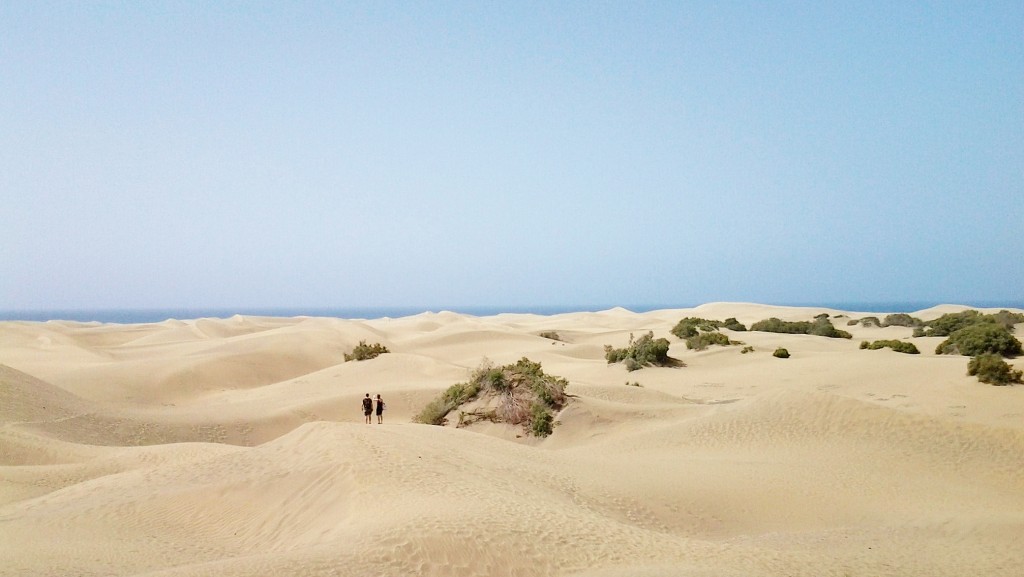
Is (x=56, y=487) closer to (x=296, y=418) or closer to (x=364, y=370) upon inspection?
(x=296, y=418)

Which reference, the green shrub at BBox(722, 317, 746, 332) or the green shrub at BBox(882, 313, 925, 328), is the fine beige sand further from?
the green shrub at BBox(882, 313, 925, 328)

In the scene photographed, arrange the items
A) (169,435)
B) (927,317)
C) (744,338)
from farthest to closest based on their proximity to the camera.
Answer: (927,317)
(744,338)
(169,435)

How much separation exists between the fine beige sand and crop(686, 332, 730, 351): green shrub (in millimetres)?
6225

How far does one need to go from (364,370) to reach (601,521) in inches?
877

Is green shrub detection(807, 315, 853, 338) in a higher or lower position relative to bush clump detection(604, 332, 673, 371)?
higher

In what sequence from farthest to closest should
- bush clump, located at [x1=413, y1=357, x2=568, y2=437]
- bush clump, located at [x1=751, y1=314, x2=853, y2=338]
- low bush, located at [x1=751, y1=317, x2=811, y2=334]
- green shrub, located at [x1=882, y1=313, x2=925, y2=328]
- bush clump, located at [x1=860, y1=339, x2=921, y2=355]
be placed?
green shrub, located at [x1=882, y1=313, x2=925, y2=328], low bush, located at [x1=751, y1=317, x2=811, y2=334], bush clump, located at [x1=751, y1=314, x2=853, y2=338], bush clump, located at [x1=860, y1=339, x2=921, y2=355], bush clump, located at [x1=413, y1=357, x2=568, y2=437]

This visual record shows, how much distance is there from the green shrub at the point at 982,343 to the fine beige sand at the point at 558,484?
219 centimetres

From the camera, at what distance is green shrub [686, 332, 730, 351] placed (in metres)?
31.1

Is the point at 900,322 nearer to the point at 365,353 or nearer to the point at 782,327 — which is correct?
the point at 782,327

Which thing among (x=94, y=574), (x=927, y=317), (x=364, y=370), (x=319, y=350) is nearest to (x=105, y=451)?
(x=94, y=574)

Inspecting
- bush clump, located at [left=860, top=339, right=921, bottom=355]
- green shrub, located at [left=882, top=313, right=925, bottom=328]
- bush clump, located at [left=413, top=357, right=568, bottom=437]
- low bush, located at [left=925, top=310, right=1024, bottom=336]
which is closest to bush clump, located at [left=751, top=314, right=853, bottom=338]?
green shrub, located at [left=882, top=313, right=925, bottom=328]

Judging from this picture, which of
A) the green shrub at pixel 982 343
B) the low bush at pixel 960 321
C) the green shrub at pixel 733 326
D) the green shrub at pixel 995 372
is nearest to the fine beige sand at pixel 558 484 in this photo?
the green shrub at pixel 995 372

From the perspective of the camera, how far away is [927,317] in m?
48.2

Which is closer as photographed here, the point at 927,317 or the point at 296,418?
the point at 296,418
